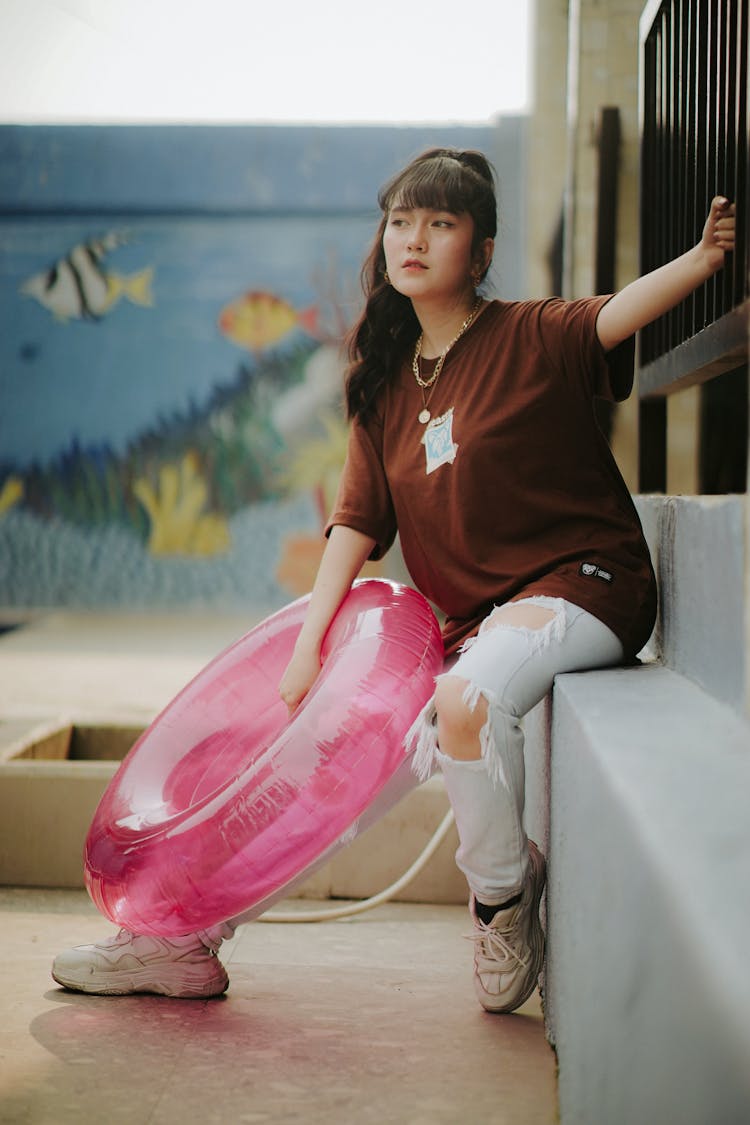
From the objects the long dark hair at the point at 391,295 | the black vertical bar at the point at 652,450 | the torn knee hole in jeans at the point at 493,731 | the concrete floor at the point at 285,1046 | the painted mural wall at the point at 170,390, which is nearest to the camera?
the concrete floor at the point at 285,1046

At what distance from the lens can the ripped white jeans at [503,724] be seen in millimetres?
1870

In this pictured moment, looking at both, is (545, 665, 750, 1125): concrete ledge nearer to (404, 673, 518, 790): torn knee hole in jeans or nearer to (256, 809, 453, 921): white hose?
(404, 673, 518, 790): torn knee hole in jeans

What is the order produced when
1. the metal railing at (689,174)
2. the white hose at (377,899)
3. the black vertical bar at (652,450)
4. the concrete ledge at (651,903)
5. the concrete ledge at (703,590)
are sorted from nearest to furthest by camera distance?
the concrete ledge at (651,903)
the concrete ledge at (703,590)
the metal railing at (689,174)
the white hose at (377,899)
the black vertical bar at (652,450)

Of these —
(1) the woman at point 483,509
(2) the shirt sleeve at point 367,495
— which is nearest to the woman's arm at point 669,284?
(1) the woman at point 483,509

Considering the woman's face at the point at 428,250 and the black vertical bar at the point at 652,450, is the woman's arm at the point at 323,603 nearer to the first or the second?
the woman's face at the point at 428,250

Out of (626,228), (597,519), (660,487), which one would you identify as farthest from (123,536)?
(597,519)

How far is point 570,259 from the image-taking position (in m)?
5.20

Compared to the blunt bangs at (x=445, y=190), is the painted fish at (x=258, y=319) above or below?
above

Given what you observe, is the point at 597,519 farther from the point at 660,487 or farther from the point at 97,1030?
the point at 97,1030

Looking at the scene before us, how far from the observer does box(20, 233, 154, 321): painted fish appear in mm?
8758

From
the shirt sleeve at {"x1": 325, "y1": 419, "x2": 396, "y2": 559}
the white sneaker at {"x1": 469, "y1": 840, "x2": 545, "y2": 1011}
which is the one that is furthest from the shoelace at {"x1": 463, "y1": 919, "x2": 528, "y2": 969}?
the shirt sleeve at {"x1": 325, "y1": 419, "x2": 396, "y2": 559}

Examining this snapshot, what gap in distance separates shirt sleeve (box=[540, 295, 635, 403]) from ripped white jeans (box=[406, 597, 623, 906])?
38 cm

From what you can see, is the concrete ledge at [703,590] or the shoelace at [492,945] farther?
the shoelace at [492,945]

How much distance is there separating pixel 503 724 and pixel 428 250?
0.88 meters
